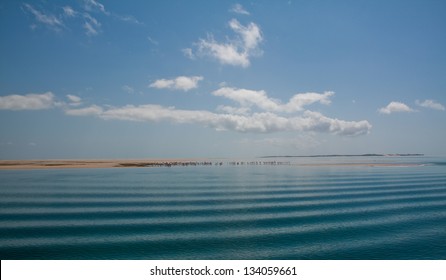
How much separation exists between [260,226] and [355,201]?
1542 cm

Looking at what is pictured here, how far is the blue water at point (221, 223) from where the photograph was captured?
20188 millimetres

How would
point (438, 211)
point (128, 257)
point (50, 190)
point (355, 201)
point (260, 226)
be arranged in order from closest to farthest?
point (128, 257) → point (260, 226) → point (438, 211) → point (355, 201) → point (50, 190)

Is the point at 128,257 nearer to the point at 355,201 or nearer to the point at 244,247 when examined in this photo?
the point at 244,247

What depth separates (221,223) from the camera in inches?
1043

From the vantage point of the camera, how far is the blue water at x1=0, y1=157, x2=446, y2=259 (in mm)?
20188

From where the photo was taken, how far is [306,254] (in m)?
19.5

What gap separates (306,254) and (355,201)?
1920cm
